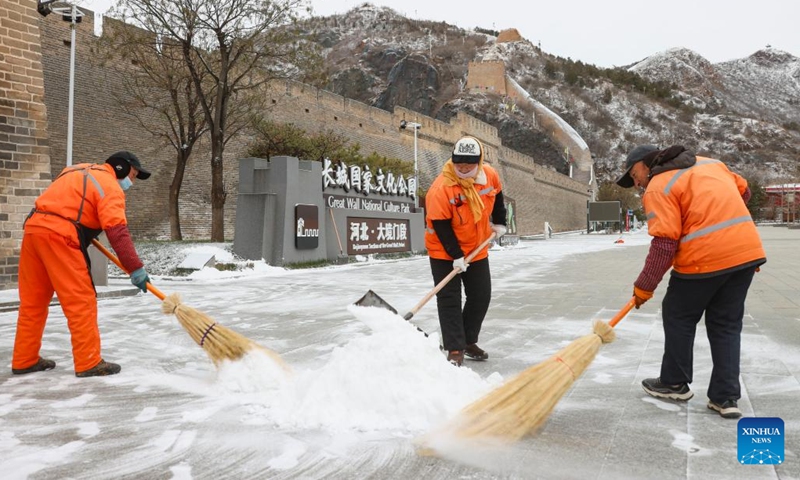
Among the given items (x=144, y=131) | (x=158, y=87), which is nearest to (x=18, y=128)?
(x=158, y=87)

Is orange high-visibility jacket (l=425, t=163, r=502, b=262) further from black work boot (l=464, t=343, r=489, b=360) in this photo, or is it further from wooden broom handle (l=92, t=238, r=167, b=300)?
wooden broom handle (l=92, t=238, r=167, b=300)

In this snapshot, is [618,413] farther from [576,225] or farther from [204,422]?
[576,225]

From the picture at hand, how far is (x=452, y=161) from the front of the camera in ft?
13.5

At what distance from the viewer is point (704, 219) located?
9.87 feet

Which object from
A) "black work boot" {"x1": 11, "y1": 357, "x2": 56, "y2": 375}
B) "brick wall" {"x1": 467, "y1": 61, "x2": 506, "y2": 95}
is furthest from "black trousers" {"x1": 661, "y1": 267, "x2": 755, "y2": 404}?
"brick wall" {"x1": 467, "y1": 61, "x2": 506, "y2": 95}

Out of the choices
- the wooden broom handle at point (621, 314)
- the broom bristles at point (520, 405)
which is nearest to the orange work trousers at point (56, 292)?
the broom bristles at point (520, 405)

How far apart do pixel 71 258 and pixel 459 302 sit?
264 cm

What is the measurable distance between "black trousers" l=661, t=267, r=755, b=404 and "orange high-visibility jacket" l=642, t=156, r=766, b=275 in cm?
10

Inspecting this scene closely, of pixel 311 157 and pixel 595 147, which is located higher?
pixel 595 147

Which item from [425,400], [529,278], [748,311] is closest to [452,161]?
[425,400]

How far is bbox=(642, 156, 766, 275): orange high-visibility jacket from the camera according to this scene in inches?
118

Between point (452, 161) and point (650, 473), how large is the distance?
7.75ft

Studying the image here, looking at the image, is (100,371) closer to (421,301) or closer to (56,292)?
(56,292)

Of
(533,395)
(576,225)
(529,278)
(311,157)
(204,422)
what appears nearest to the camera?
(533,395)
